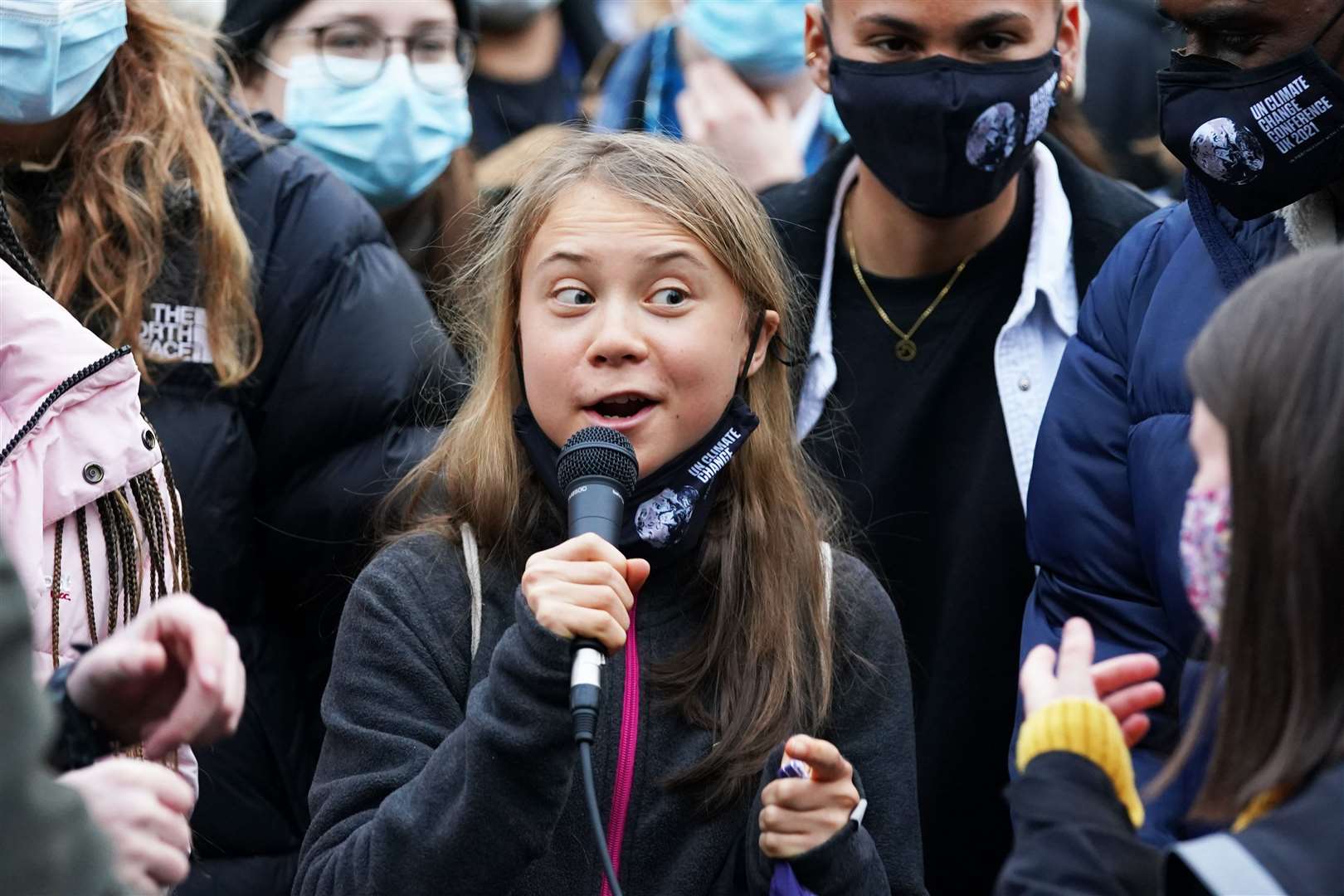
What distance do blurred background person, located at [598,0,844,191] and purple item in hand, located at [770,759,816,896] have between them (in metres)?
3.04

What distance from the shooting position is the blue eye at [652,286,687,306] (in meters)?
3.16

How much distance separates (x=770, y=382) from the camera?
137 inches

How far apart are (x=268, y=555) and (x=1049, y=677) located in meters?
1.97

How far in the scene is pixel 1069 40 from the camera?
13.2 feet

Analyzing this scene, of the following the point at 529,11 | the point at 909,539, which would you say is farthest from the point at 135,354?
the point at 529,11

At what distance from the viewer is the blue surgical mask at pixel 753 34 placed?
5.70 m

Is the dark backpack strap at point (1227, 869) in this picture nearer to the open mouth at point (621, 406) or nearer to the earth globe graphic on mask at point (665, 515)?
the earth globe graphic on mask at point (665, 515)

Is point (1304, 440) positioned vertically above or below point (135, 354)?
above

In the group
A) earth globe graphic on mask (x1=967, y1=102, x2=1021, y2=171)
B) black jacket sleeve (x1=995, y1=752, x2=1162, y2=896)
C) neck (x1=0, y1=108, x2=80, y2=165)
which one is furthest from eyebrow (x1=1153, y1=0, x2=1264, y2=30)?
neck (x1=0, y1=108, x2=80, y2=165)

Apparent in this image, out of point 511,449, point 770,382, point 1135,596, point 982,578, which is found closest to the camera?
point 1135,596

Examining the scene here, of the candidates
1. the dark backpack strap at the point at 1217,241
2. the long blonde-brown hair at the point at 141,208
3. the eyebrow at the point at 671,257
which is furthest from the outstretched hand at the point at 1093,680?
A: the long blonde-brown hair at the point at 141,208

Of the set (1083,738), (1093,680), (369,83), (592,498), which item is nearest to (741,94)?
(369,83)

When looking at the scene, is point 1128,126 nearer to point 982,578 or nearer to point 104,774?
point 982,578

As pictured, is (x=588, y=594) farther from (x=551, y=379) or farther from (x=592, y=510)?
(x=551, y=379)
